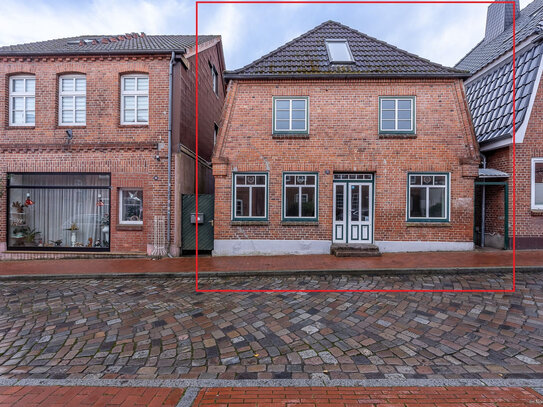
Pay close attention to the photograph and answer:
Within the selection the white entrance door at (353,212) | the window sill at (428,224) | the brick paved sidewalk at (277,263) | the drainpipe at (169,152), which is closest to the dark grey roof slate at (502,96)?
the window sill at (428,224)

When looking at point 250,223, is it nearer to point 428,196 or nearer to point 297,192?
point 297,192

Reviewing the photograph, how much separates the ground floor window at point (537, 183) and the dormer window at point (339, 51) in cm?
742

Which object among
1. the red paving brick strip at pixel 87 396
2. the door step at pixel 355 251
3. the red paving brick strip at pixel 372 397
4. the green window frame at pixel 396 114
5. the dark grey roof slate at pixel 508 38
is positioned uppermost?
the dark grey roof slate at pixel 508 38

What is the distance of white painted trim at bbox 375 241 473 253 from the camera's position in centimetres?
933

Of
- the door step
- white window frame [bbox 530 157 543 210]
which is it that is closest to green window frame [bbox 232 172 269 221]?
the door step

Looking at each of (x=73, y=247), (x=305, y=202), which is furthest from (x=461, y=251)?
(x=73, y=247)

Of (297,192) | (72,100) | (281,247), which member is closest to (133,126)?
(72,100)

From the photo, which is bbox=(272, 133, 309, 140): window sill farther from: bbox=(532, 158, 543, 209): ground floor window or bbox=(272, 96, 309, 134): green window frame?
bbox=(532, 158, 543, 209): ground floor window

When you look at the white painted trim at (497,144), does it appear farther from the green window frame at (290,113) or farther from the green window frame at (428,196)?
the green window frame at (290,113)

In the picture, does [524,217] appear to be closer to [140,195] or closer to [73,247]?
[140,195]

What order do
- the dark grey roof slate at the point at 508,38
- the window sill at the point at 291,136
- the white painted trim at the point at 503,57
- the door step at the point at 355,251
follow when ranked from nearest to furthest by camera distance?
the door step at the point at 355,251 → the window sill at the point at 291,136 → the white painted trim at the point at 503,57 → the dark grey roof slate at the point at 508,38

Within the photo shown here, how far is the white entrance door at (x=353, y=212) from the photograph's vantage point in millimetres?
9625

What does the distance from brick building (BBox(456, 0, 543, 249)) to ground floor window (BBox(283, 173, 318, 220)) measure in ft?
20.1

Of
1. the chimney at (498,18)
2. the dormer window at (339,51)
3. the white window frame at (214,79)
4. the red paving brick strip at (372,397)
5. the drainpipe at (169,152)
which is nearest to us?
the red paving brick strip at (372,397)
